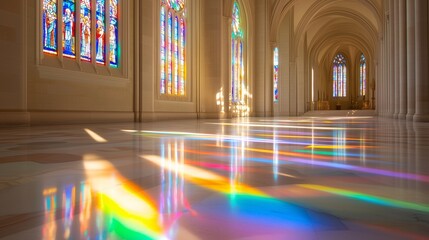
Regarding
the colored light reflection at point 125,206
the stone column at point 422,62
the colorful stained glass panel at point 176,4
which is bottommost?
the colored light reflection at point 125,206

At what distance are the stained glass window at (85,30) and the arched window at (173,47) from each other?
156 inches

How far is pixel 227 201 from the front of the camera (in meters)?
1.50

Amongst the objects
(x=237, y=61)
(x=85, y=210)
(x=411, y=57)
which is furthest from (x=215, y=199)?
(x=237, y=61)

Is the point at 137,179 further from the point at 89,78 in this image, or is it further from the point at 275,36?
the point at 275,36

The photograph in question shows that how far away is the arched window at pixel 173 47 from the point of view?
49.8ft

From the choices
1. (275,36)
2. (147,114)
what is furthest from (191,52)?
(275,36)

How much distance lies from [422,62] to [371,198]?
11.0 metres

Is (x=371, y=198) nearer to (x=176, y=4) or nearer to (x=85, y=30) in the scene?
(x=85, y=30)

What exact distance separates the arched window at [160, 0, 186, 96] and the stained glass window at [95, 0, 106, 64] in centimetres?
325

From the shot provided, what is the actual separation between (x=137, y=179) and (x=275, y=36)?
26624mm

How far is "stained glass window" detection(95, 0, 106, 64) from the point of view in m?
11.7

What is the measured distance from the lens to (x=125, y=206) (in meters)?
1.43

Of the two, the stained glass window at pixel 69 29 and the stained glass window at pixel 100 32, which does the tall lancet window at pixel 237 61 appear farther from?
the stained glass window at pixel 69 29

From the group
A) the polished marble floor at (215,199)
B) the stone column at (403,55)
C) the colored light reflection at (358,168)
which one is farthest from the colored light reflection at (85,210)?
the stone column at (403,55)
